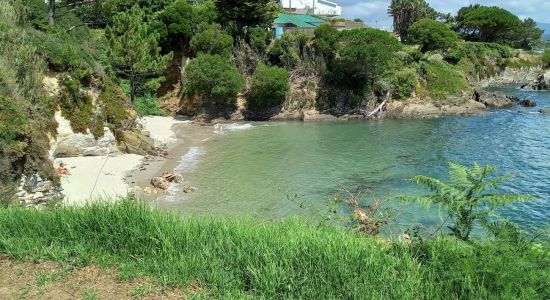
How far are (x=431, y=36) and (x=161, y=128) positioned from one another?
1676 inches

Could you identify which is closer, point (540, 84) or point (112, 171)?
point (112, 171)

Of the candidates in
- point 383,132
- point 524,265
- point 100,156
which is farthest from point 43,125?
point 383,132

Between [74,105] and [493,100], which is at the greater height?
[74,105]

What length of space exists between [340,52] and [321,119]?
729cm

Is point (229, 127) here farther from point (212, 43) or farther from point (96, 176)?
point (96, 176)

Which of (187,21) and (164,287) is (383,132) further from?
(164,287)

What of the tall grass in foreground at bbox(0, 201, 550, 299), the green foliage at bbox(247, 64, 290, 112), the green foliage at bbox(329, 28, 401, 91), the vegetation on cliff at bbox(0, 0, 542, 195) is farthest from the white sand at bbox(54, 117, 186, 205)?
the green foliage at bbox(329, 28, 401, 91)

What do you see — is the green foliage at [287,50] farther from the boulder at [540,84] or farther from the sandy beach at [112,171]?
Answer: the boulder at [540,84]

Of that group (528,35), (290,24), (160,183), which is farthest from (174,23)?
(528,35)

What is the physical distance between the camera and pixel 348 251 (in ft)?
21.0

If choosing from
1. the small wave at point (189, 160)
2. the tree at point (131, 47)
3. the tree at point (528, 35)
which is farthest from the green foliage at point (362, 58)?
the tree at point (528, 35)

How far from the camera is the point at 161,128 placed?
37.0 meters

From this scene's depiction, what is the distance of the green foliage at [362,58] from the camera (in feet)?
133

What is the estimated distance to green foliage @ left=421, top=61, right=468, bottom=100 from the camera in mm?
46625
